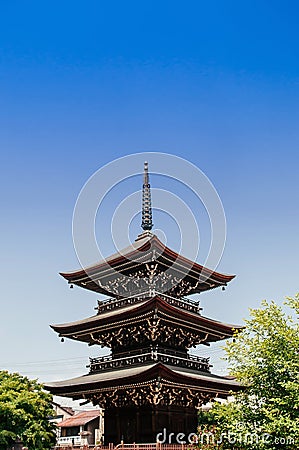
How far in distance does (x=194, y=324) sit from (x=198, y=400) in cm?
556

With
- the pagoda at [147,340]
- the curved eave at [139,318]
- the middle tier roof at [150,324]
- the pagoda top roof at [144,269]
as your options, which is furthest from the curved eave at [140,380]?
the pagoda top roof at [144,269]

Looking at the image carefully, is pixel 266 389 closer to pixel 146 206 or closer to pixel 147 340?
pixel 147 340

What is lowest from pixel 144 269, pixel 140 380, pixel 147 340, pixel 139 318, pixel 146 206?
pixel 140 380

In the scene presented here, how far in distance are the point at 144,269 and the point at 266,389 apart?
1733 centimetres

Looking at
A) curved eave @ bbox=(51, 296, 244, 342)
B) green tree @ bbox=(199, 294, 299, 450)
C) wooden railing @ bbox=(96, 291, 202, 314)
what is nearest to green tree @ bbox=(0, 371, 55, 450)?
curved eave @ bbox=(51, 296, 244, 342)

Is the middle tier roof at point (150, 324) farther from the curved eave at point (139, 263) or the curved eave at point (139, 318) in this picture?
the curved eave at point (139, 263)

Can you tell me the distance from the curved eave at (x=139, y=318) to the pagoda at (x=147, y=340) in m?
0.07

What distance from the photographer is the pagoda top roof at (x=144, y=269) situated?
125ft

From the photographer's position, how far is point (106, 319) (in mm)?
36719

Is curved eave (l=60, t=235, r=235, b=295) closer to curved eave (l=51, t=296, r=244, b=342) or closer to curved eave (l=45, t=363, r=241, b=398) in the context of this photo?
curved eave (l=51, t=296, r=244, b=342)

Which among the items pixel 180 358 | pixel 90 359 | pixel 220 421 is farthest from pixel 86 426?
pixel 220 421

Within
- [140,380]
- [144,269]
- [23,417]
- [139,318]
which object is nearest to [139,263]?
[144,269]

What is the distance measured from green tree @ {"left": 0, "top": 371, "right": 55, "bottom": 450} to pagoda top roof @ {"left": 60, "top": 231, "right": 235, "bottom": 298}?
29.9 feet

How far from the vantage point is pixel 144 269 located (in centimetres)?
3925
